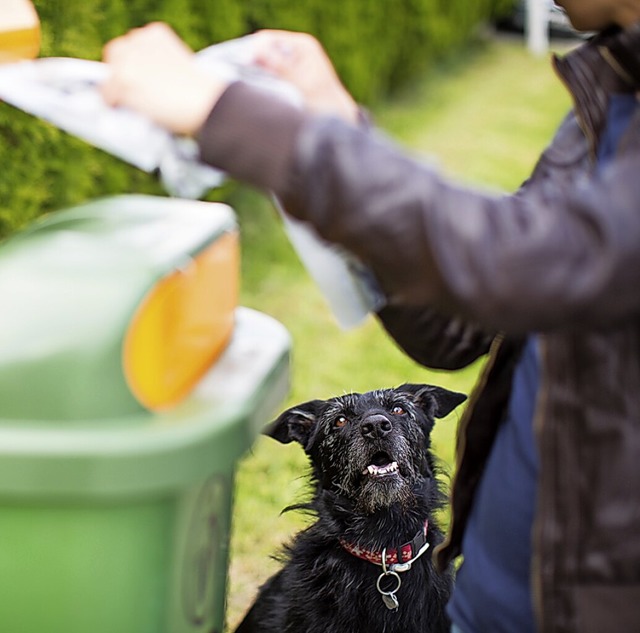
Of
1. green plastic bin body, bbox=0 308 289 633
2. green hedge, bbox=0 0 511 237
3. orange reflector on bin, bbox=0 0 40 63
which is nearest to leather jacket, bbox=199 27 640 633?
green plastic bin body, bbox=0 308 289 633

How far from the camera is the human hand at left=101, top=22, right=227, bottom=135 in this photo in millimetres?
1148

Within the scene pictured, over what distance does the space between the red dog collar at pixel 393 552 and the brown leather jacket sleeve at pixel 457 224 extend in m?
1.28

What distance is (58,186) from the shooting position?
391cm

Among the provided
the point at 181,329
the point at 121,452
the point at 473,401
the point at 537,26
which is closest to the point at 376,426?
the point at 473,401

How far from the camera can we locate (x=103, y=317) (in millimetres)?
1238

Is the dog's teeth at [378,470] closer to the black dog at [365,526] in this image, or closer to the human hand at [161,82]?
the black dog at [365,526]

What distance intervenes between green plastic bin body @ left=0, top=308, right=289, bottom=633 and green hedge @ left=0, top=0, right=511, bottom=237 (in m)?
2.30

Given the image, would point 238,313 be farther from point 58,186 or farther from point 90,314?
point 58,186

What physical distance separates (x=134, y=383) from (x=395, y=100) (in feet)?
27.0

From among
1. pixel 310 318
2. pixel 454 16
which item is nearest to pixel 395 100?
pixel 454 16

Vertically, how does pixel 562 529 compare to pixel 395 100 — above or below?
above

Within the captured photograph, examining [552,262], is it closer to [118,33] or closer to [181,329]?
[181,329]

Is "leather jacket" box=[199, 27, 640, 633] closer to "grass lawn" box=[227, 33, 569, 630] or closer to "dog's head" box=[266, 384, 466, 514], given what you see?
"grass lawn" box=[227, 33, 569, 630]

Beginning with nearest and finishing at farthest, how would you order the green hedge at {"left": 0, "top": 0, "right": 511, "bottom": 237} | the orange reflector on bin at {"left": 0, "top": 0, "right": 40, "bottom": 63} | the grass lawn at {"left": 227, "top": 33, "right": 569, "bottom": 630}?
the orange reflector on bin at {"left": 0, "top": 0, "right": 40, "bottom": 63}
the grass lawn at {"left": 227, "top": 33, "right": 569, "bottom": 630}
the green hedge at {"left": 0, "top": 0, "right": 511, "bottom": 237}
